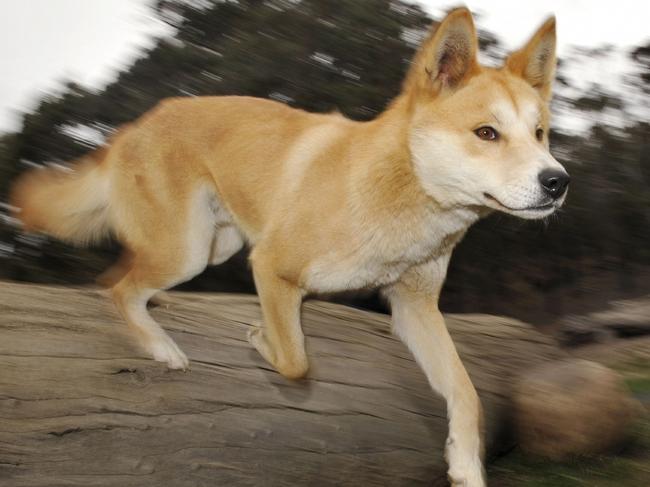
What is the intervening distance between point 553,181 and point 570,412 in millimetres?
2182

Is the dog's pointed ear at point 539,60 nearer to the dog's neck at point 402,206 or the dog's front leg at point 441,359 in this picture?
the dog's neck at point 402,206

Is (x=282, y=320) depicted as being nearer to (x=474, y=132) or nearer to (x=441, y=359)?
(x=441, y=359)

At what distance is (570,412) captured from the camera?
16.4ft

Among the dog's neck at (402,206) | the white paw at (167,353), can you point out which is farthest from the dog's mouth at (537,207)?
the white paw at (167,353)

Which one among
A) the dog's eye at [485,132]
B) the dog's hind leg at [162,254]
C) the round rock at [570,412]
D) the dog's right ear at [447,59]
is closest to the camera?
the dog's eye at [485,132]

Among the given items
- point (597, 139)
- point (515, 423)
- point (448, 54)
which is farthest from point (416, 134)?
point (597, 139)

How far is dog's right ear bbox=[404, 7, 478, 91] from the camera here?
3.63 m

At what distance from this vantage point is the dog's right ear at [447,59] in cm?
363

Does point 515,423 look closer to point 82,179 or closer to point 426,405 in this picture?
point 426,405

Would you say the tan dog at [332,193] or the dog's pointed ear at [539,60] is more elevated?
the dog's pointed ear at [539,60]

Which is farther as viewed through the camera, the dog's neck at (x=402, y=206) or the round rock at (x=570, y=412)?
the round rock at (x=570, y=412)

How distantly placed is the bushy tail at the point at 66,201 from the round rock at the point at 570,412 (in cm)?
269

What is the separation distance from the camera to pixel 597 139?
9.41m

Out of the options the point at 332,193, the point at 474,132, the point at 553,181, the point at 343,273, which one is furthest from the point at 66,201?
the point at 553,181
